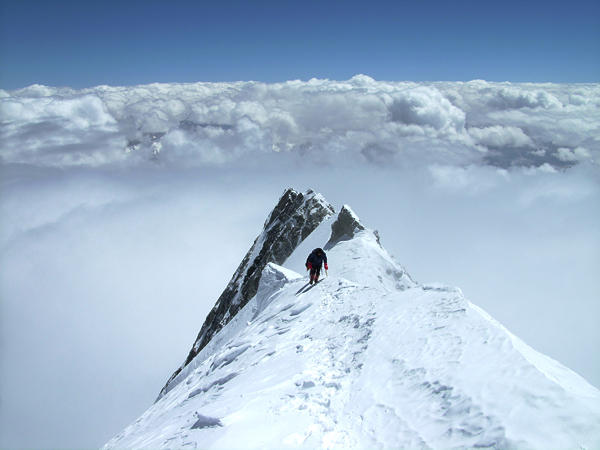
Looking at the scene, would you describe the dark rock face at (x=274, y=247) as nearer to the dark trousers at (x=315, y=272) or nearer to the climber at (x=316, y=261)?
the dark trousers at (x=315, y=272)

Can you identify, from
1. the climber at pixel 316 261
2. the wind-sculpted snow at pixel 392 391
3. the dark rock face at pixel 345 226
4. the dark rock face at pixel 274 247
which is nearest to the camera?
the wind-sculpted snow at pixel 392 391

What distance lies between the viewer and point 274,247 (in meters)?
44.7

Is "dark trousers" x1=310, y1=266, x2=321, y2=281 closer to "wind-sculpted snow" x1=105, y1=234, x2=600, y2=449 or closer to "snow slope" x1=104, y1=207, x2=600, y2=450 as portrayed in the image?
"snow slope" x1=104, y1=207, x2=600, y2=450

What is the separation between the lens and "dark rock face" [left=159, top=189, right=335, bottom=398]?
4031 centimetres

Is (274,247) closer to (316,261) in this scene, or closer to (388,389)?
(316,261)

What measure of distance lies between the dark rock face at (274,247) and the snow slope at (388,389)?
26.8m

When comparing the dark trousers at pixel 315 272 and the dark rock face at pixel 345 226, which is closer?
the dark trousers at pixel 315 272

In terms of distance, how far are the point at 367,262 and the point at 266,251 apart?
76.0 feet

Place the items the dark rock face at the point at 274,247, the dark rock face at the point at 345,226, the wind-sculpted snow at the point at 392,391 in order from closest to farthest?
the wind-sculpted snow at the point at 392,391 < the dark rock face at the point at 345,226 < the dark rock face at the point at 274,247

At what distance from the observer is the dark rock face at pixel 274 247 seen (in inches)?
A: 1587

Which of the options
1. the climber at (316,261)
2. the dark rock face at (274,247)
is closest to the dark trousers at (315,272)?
the climber at (316,261)

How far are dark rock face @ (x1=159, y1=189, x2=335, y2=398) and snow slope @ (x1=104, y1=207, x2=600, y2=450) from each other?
26772 mm

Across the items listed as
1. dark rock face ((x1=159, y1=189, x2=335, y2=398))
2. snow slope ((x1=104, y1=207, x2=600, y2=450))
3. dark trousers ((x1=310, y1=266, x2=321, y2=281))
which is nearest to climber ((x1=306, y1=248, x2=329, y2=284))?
dark trousers ((x1=310, y1=266, x2=321, y2=281))

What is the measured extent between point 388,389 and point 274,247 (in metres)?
37.3
